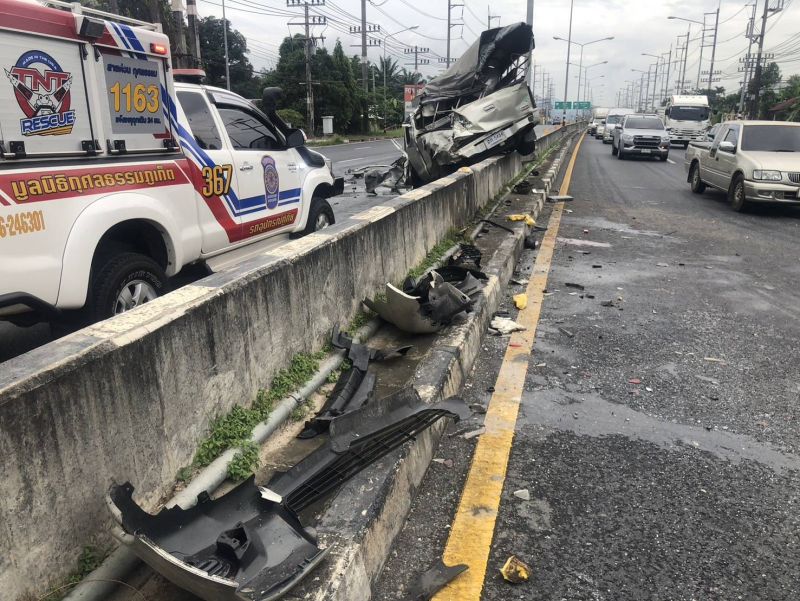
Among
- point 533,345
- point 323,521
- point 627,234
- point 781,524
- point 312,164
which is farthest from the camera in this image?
point 627,234

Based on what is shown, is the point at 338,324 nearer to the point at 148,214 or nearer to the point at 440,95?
the point at 148,214

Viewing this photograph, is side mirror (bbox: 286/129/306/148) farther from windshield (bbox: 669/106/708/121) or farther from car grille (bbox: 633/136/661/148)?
windshield (bbox: 669/106/708/121)

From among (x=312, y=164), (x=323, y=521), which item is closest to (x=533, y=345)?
(x=323, y=521)

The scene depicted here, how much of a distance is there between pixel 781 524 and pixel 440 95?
1340 cm

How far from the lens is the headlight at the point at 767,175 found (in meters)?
12.3

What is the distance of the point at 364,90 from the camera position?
55625 mm

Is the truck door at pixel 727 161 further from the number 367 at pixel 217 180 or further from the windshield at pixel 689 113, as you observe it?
the windshield at pixel 689 113

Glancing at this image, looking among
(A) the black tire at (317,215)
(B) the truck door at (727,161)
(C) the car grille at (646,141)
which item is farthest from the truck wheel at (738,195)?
(C) the car grille at (646,141)

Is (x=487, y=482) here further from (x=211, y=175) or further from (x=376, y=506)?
(x=211, y=175)

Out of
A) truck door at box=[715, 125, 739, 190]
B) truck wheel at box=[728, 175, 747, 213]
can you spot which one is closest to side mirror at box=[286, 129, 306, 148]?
truck wheel at box=[728, 175, 747, 213]

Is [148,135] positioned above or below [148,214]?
above

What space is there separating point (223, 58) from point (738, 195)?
194 feet

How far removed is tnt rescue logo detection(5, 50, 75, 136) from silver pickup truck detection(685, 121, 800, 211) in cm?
1229

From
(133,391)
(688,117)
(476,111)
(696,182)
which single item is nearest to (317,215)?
(133,391)
